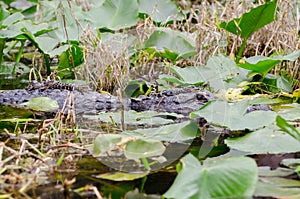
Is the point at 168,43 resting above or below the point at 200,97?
above

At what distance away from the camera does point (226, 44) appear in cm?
231

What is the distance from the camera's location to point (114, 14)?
8.05 ft

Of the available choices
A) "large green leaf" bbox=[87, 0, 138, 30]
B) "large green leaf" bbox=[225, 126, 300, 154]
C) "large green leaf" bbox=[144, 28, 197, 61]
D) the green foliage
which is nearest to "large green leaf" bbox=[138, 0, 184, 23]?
"large green leaf" bbox=[87, 0, 138, 30]

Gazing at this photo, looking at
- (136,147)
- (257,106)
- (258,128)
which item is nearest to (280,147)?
(258,128)

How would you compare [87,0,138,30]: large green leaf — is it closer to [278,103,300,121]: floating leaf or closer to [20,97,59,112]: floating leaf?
[20,97,59,112]: floating leaf

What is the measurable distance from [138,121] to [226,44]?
0.81 m

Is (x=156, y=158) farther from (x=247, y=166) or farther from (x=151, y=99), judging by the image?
(x=151, y=99)

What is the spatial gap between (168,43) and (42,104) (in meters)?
0.62

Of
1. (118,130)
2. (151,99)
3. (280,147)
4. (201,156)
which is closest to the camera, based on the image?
(280,147)

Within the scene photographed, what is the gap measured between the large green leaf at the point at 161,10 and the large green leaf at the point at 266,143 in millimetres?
1253

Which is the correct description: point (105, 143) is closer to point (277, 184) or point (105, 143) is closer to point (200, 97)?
point (277, 184)

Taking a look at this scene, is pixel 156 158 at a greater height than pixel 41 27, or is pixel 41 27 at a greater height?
pixel 41 27

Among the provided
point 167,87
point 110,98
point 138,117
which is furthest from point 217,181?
point 167,87

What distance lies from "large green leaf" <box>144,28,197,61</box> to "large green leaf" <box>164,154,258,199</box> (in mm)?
1134
